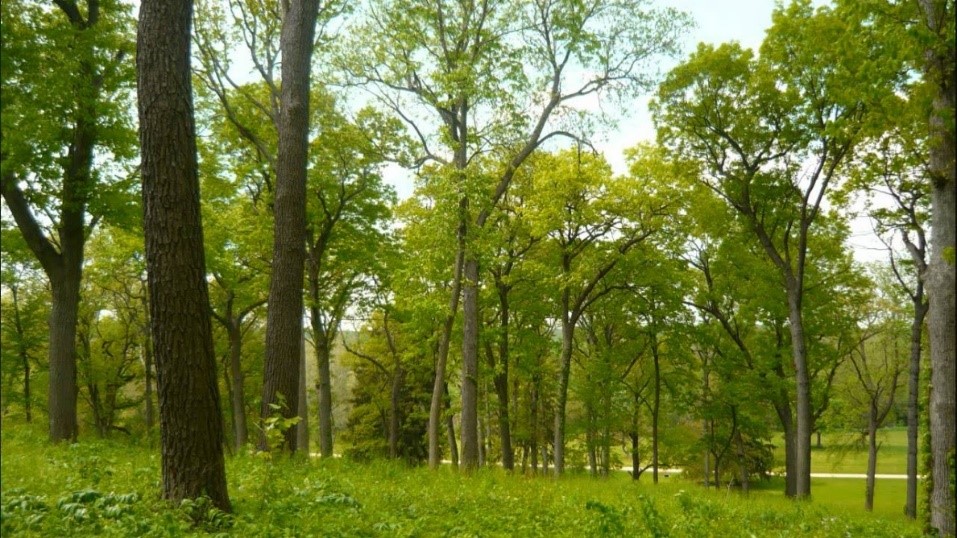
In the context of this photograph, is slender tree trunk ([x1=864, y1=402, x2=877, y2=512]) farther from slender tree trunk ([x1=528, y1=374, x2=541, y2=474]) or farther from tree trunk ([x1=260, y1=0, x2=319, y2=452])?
tree trunk ([x1=260, y1=0, x2=319, y2=452])

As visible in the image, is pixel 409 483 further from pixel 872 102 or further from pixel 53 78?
pixel 53 78

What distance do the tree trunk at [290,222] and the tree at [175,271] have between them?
8.80 feet

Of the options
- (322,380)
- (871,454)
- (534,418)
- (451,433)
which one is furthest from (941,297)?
(451,433)

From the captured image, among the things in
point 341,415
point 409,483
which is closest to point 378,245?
point 409,483

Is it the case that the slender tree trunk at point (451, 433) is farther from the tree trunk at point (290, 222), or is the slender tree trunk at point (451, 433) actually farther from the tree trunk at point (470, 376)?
the tree trunk at point (290, 222)

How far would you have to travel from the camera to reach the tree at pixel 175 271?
5.51 m

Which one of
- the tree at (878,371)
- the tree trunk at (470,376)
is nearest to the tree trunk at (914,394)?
the tree at (878,371)

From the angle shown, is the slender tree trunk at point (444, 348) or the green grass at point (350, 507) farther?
the slender tree trunk at point (444, 348)

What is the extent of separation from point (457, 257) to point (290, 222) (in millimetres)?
6488

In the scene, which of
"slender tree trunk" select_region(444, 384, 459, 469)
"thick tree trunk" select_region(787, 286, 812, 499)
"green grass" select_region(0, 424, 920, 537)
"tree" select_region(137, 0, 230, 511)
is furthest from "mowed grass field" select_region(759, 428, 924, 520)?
"tree" select_region(137, 0, 230, 511)

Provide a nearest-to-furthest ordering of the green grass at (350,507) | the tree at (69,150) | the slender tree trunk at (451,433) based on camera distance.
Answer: the green grass at (350,507)
the tree at (69,150)
the slender tree trunk at (451,433)

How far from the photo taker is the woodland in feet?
18.8

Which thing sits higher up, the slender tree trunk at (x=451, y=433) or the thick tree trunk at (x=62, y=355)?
the thick tree trunk at (x=62, y=355)

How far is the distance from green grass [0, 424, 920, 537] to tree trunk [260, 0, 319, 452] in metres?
1.19
